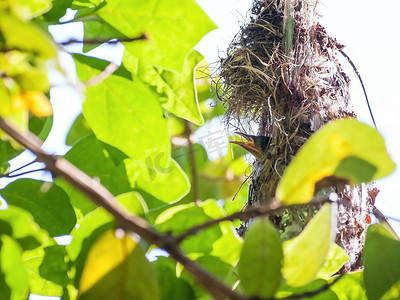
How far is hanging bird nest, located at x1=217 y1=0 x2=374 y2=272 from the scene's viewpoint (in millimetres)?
1691

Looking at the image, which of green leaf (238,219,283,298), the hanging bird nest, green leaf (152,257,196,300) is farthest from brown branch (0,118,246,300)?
the hanging bird nest

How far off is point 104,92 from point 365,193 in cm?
139

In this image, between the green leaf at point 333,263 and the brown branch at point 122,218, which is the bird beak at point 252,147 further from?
the brown branch at point 122,218

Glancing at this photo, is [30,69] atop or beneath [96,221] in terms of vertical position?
atop

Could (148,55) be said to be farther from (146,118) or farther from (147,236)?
(147,236)

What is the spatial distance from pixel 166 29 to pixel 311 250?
0.26 m

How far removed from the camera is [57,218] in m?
0.48

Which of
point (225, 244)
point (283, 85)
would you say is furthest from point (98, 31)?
point (283, 85)

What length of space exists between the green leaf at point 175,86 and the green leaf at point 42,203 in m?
0.16

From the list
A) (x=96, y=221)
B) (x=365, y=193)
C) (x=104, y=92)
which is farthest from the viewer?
(x=365, y=193)

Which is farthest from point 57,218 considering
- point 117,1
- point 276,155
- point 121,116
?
point 276,155

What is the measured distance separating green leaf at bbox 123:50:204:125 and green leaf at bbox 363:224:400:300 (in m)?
0.24

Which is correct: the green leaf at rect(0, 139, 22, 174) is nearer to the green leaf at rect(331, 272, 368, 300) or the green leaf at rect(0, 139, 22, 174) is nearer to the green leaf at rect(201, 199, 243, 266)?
the green leaf at rect(201, 199, 243, 266)

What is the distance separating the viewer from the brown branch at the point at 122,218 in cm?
24
